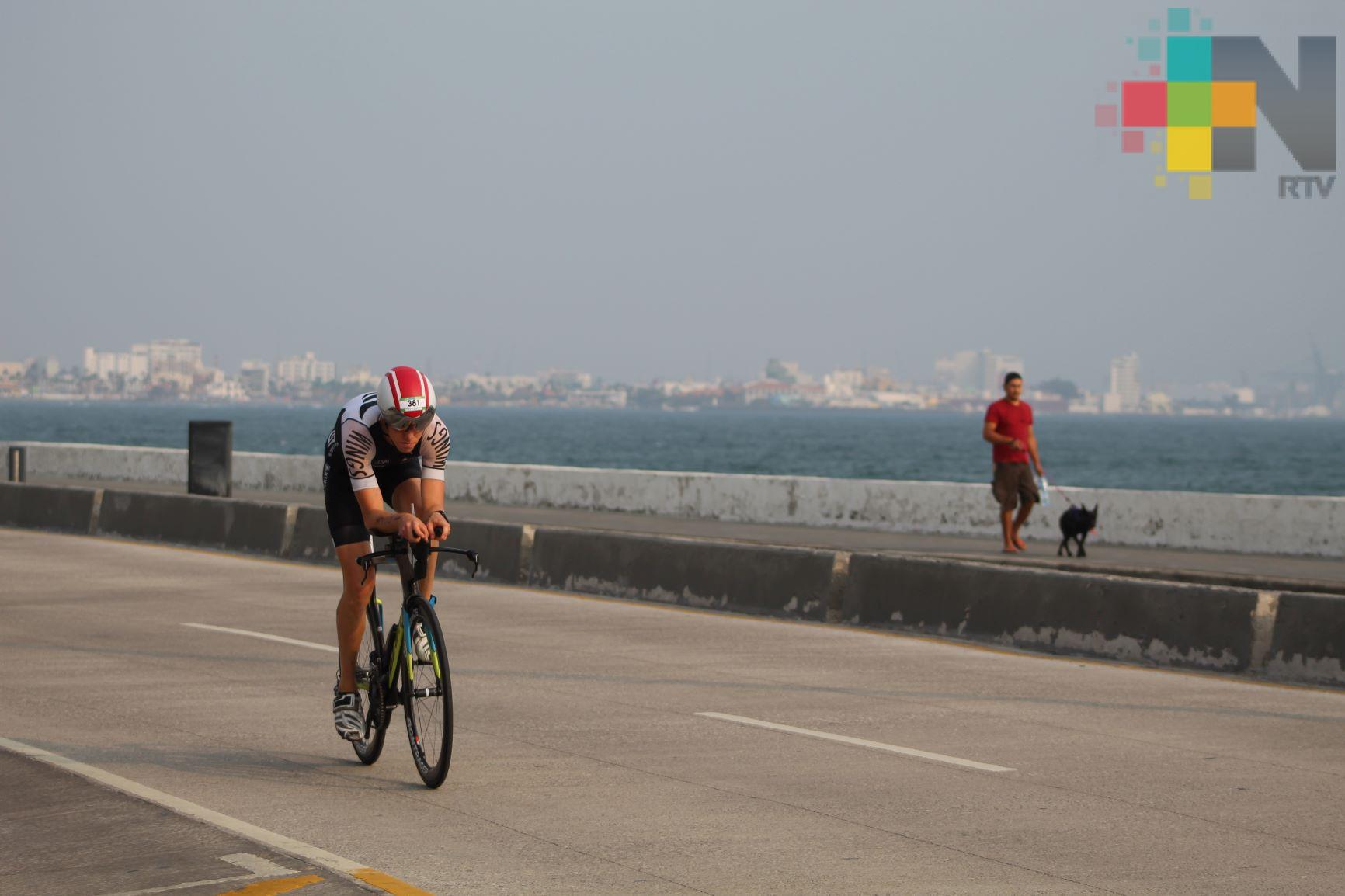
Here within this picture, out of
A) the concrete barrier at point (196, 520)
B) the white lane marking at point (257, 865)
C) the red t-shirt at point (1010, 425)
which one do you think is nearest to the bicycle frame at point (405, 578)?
the white lane marking at point (257, 865)

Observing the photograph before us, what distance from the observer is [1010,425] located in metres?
20.0

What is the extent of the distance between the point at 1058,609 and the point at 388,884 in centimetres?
863

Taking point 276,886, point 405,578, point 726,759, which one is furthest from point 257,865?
point 726,759

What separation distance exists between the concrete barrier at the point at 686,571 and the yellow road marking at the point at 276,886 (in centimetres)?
982

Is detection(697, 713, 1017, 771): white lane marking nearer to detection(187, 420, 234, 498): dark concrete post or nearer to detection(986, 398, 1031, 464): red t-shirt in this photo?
detection(986, 398, 1031, 464): red t-shirt

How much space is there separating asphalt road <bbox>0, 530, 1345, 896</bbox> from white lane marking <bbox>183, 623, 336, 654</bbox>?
0.12m

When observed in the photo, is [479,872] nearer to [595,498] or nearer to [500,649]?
[500,649]

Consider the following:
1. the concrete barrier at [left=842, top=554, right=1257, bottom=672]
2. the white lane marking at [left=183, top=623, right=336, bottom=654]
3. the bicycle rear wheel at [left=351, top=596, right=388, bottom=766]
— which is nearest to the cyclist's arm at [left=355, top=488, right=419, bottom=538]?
the bicycle rear wheel at [left=351, top=596, right=388, bottom=766]

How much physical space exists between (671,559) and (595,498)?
45.6 feet

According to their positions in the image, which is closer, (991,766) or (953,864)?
(953,864)

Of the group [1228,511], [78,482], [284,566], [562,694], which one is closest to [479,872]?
[562,694]

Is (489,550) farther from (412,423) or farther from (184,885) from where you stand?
(184,885)

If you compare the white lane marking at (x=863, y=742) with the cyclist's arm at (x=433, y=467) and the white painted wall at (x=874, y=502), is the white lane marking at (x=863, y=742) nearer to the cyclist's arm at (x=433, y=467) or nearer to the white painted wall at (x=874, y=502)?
the cyclist's arm at (x=433, y=467)

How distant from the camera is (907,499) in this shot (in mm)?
26594
